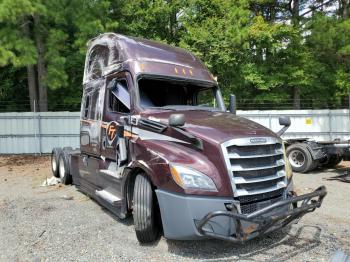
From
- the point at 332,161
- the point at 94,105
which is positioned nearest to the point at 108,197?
the point at 94,105

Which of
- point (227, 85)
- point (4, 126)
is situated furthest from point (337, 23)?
point (4, 126)

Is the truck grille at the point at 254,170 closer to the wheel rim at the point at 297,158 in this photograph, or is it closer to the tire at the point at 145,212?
the tire at the point at 145,212

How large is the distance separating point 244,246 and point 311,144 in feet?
23.7

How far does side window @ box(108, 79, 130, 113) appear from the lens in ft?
20.9

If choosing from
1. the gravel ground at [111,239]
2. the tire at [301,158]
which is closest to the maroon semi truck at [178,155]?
the gravel ground at [111,239]

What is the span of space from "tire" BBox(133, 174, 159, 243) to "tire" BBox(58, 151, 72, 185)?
5119 mm

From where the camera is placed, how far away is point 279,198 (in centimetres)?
541

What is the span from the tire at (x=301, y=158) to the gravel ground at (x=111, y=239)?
3144 mm

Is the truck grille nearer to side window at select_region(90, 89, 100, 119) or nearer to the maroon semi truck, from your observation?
the maroon semi truck

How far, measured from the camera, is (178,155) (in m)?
5.04

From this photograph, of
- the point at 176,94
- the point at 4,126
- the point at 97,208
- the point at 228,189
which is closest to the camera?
the point at 228,189

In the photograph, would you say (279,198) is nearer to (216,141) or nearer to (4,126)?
(216,141)

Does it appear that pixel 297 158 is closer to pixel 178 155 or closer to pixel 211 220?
pixel 178 155

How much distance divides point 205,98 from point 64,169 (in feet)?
15.7
